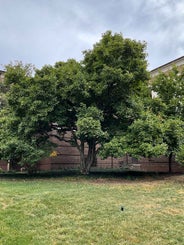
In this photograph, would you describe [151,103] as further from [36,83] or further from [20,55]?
[20,55]

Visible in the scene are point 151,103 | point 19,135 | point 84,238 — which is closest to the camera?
point 84,238

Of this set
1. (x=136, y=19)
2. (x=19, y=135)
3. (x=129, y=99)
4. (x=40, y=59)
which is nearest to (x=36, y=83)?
(x=19, y=135)

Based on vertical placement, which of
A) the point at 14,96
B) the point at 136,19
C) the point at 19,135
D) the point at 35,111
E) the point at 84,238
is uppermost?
the point at 136,19

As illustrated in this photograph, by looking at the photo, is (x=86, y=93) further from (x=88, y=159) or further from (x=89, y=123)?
(x=88, y=159)

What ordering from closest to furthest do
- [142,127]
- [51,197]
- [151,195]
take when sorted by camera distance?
[51,197]
[151,195]
[142,127]

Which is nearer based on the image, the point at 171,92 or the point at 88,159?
the point at 88,159

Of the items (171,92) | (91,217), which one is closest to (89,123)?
(91,217)

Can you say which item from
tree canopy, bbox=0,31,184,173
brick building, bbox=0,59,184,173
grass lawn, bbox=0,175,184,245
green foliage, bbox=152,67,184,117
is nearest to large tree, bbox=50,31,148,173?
tree canopy, bbox=0,31,184,173

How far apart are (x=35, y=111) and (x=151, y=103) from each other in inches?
209

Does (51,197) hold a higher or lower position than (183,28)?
lower

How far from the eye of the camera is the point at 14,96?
11.1 m

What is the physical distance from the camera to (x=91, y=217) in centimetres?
545

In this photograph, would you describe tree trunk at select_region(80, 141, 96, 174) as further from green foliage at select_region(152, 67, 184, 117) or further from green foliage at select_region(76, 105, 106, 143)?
green foliage at select_region(152, 67, 184, 117)

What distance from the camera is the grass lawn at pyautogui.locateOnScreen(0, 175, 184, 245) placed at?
4491 millimetres
